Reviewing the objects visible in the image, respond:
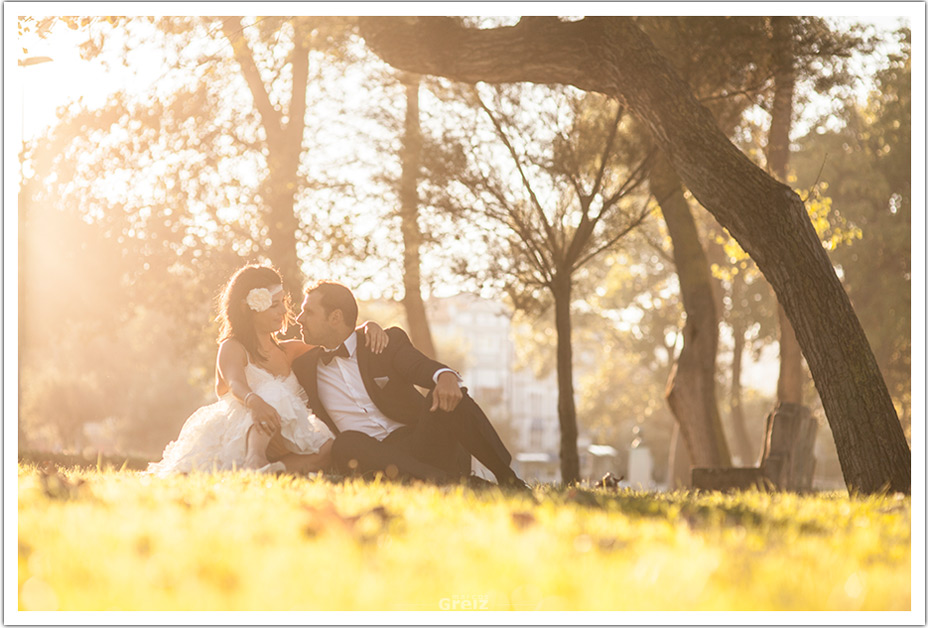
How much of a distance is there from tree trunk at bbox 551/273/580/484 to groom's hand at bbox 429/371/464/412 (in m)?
6.49

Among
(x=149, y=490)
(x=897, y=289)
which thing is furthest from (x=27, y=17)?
(x=897, y=289)

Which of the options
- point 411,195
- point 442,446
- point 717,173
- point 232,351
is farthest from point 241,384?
point 411,195

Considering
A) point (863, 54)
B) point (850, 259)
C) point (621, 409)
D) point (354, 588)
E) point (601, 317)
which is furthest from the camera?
point (621, 409)

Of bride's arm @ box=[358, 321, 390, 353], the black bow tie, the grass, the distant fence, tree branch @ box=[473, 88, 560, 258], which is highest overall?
tree branch @ box=[473, 88, 560, 258]

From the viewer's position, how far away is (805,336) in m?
6.57

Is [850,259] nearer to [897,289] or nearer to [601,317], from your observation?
[897,289]

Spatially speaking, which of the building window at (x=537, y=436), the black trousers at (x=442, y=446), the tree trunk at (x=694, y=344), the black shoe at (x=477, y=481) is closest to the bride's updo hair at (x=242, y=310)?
the black trousers at (x=442, y=446)

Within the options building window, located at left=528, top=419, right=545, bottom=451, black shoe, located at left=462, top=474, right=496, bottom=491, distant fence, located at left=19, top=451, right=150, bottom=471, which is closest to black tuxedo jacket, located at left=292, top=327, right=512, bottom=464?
black shoe, located at left=462, top=474, right=496, bottom=491

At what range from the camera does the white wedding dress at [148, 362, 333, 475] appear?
6.63 metres

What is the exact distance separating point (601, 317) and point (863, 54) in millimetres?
21884

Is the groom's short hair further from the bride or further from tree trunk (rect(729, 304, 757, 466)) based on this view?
tree trunk (rect(729, 304, 757, 466))

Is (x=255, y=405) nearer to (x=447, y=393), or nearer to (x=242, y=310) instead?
(x=242, y=310)

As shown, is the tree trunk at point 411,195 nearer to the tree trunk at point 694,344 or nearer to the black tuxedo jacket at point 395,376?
the tree trunk at point 694,344

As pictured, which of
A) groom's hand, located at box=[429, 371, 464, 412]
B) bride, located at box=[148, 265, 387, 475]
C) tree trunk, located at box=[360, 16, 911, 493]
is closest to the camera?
groom's hand, located at box=[429, 371, 464, 412]
